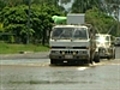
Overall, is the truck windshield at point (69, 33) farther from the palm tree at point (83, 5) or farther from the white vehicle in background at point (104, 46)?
the palm tree at point (83, 5)

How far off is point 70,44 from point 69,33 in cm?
74

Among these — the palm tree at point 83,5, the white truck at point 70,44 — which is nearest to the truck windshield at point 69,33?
the white truck at point 70,44

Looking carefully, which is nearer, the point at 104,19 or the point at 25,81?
the point at 25,81

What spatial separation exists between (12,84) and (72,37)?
428 inches

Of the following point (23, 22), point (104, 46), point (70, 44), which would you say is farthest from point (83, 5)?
point (70, 44)

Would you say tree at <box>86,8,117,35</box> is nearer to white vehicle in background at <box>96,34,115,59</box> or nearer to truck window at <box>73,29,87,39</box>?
white vehicle in background at <box>96,34,115,59</box>

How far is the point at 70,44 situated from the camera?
26.7 metres

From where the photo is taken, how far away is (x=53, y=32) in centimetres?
2709

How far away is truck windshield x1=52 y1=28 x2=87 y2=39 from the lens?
2698 centimetres

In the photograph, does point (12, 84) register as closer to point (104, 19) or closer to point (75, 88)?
point (75, 88)

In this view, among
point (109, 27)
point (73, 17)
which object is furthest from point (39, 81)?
point (109, 27)

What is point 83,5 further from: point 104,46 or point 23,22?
point 104,46

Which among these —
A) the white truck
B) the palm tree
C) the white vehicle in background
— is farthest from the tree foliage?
the white truck

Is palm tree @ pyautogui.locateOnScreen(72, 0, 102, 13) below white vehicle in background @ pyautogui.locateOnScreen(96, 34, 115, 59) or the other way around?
the other way around
